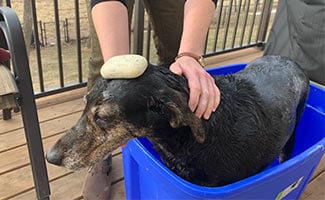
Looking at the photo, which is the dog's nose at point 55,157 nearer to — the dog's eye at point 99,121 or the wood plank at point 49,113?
the dog's eye at point 99,121

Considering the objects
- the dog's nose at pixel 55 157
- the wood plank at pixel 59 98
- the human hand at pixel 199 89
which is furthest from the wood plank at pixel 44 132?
the human hand at pixel 199 89

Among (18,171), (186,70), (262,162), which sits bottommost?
(18,171)

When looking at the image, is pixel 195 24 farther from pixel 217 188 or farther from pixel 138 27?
pixel 138 27

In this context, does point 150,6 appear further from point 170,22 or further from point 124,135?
point 124,135

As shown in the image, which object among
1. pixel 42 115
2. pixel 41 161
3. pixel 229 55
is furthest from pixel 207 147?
pixel 229 55

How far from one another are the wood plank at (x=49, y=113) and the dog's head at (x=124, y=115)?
1.09m

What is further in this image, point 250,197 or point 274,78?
point 274,78

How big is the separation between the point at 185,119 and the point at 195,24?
379mm

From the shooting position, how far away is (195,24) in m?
1.12

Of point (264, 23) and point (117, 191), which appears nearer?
point (117, 191)

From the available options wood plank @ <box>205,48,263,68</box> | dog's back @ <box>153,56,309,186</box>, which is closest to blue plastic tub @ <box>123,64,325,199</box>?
dog's back @ <box>153,56,309,186</box>

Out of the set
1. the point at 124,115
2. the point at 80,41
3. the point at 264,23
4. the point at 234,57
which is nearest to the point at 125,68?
the point at 124,115

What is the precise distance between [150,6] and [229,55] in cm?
170

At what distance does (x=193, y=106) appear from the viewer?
0.92m
